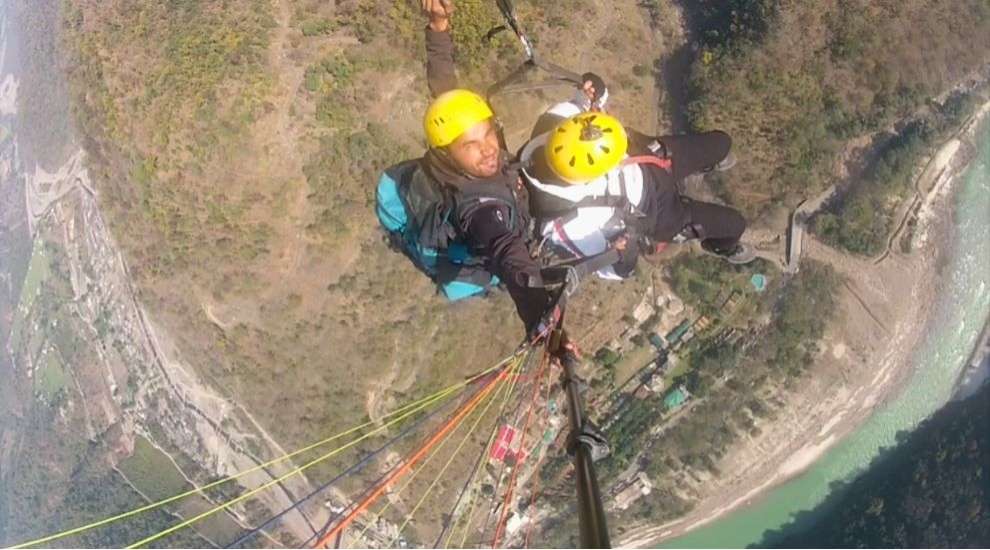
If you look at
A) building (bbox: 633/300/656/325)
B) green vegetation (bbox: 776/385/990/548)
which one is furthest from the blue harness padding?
green vegetation (bbox: 776/385/990/548)

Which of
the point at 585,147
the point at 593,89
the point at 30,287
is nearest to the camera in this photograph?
the point at 585,147

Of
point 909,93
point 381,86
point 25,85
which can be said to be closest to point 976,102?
point 909,93

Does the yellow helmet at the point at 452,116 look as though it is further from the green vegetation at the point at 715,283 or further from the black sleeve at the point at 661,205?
the green vegetation at the point at 715,283

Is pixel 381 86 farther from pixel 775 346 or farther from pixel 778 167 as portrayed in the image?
pixel 775 346

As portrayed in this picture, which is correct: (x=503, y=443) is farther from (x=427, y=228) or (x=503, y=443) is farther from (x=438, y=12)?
(x=438, y=12)

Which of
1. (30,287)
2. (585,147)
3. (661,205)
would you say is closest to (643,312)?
(661,205)

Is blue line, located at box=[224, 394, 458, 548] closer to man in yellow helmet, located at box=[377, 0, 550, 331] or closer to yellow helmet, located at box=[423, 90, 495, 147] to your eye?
man in yellow helmet, located at box=[377, 0, 550, 331]

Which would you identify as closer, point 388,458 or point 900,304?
point 900,304

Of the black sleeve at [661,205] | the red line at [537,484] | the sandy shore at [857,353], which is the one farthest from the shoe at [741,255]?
the red line at [537,484]
